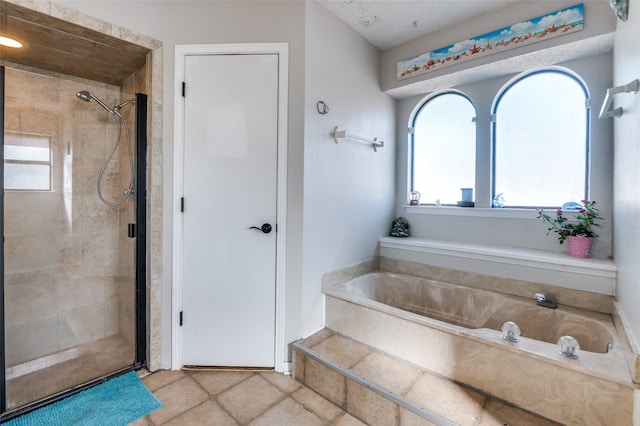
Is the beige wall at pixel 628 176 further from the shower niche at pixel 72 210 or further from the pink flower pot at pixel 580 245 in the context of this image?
the shower niche at pixel 72 210

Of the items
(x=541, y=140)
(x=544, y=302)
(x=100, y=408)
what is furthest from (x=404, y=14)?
(x=100, y=408)

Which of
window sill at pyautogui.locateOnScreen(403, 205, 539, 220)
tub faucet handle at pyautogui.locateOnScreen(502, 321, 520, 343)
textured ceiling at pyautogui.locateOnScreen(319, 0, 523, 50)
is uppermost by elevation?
textured ceiling at pyautogui.locateOnScreen(319, 0, 523, 50)

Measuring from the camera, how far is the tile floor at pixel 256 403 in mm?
1366

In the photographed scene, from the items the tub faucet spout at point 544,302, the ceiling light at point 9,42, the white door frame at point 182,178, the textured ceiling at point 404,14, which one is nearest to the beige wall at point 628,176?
the tub faucet spout at point 544,302

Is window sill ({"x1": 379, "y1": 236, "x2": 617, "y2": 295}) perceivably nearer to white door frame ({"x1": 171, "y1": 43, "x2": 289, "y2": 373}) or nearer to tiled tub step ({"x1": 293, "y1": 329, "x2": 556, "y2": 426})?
tiled tub step ({"x1": 293, "y1": 329, "x2": 556, "y2": 426})

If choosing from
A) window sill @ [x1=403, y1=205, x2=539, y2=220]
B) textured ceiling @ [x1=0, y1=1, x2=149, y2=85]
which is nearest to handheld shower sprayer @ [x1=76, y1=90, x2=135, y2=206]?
textured ceiling @ [x1=0, y1=1, x2=149, y2=85]

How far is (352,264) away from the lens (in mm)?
2461

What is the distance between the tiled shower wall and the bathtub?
175 cm

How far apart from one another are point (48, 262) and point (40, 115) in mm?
→ 1076

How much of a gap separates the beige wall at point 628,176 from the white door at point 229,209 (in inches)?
71.8

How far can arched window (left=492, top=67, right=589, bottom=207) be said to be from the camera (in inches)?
86.8

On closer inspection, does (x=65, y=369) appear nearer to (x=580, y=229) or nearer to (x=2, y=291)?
(x=2, y=291)

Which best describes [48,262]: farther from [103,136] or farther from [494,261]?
[494,261]

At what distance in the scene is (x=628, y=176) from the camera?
145 centimetres
